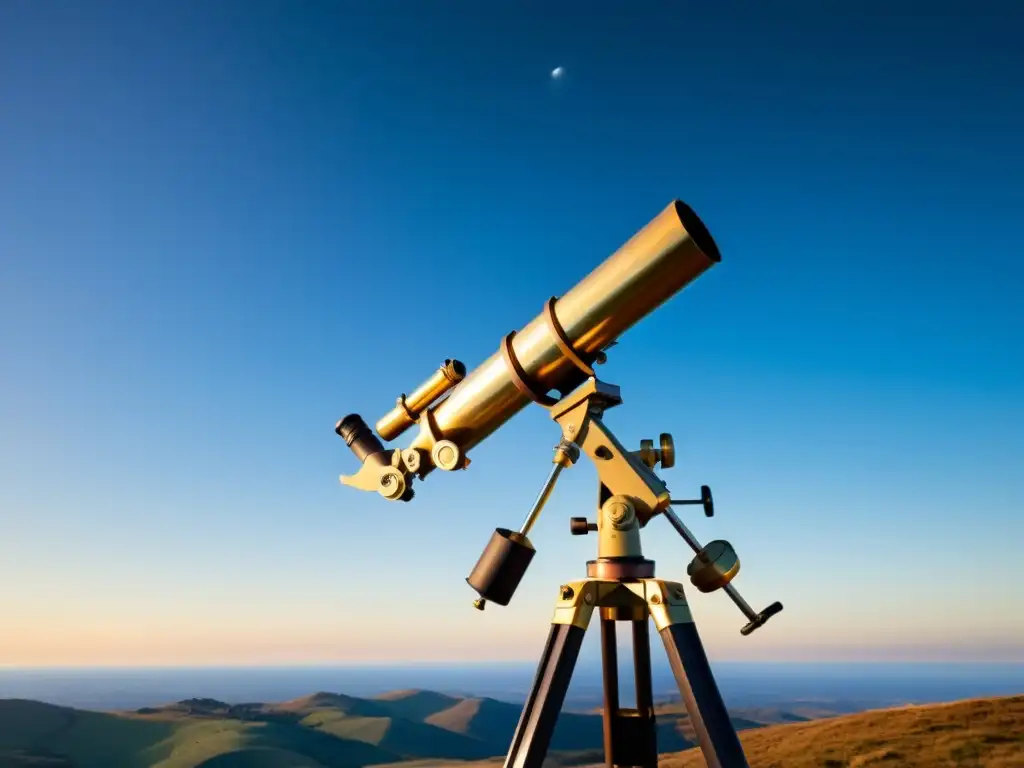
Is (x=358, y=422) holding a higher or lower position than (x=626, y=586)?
higher

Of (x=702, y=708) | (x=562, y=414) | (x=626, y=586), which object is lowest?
(x=702, y=708)

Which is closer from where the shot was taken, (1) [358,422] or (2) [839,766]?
(1) [358,422]

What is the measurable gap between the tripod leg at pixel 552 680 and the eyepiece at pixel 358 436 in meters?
2.85

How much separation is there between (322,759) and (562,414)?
55.1m

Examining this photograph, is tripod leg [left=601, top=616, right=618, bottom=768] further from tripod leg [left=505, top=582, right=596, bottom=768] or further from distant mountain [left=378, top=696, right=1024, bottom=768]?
distant mountain [left=378, top=696, right=1024, bottom=768]

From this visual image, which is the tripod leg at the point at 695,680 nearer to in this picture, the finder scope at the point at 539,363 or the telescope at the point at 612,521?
the telescope at the point at 612,521

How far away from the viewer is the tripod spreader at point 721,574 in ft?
13.2

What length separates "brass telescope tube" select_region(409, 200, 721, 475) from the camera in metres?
4.43

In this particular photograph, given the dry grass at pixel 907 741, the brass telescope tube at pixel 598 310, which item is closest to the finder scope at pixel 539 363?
the brass telescope tube at pixel 598 310

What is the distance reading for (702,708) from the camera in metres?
3.61

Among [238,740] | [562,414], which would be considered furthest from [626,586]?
[238,740]

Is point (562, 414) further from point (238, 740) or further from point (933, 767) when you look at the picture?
point (238, 740)

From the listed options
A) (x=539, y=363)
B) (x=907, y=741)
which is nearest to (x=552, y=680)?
(x=539, y=363)

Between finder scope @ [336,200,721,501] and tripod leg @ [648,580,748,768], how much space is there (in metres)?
1.69
